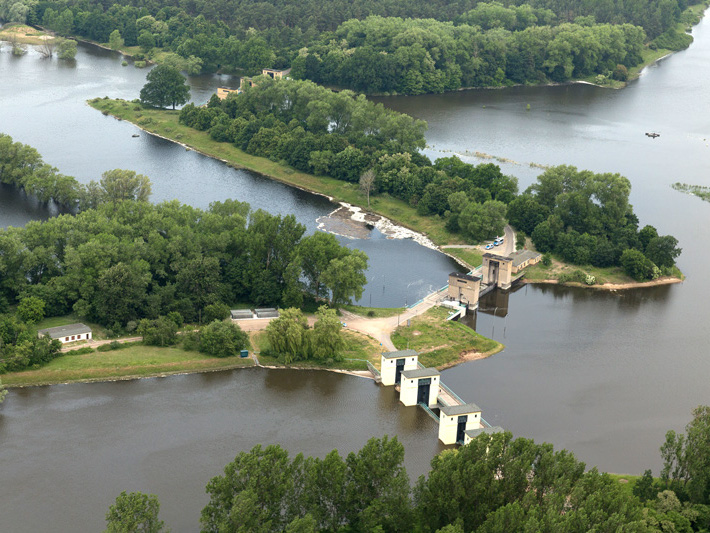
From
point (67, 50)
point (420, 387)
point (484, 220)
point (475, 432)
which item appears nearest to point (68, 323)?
point (420, 387)

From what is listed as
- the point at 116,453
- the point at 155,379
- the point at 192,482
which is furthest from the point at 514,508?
the point at 155,379

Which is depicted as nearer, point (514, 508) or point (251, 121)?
point (514, 508)

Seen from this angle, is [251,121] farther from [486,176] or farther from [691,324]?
[691,324]

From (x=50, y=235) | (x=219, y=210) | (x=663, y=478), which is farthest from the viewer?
(x=219, y=210)

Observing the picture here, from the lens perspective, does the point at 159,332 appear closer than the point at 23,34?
Yes

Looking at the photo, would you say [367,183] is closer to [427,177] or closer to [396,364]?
[427,177]

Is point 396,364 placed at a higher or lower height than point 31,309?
lower

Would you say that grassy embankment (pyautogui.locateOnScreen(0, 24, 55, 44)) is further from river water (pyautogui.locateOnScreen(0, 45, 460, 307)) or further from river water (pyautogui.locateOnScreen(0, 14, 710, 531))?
river water (pyautogui.locateOnScreen(0, 14, 710, 531))
